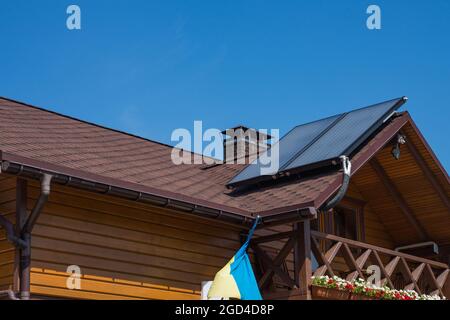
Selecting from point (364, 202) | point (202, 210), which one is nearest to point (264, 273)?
point (202, 210)

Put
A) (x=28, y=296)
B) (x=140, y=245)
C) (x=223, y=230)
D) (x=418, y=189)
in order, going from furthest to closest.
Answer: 1. (x=418, y=189)
2. (x=223, y=230)
3. (x=140, y=245)
4. (x=28, y=296)

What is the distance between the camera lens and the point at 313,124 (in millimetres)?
16781

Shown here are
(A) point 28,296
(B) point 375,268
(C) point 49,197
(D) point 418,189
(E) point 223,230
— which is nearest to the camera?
(A) point 28,296

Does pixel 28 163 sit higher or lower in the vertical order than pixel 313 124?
lower

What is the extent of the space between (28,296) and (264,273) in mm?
4342

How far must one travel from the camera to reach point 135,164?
14305mm

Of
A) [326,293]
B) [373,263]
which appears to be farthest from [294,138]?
[326,293]

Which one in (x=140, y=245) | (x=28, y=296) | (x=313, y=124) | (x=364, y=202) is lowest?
(x=28, y=296)

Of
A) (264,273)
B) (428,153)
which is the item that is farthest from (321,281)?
(428,153)

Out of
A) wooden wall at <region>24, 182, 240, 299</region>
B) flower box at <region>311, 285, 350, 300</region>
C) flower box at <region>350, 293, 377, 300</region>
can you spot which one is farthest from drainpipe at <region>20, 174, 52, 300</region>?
flower box at <region>350, 293, 377, 300</region>

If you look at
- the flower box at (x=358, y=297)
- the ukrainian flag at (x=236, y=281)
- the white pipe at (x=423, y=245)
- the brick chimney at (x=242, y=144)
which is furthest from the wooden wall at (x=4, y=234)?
the white pipe at (x=423, y=245)

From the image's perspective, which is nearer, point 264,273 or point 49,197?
point 49,197

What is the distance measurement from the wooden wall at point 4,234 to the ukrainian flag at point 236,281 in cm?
282

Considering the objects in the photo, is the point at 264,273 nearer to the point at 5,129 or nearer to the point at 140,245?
the point at 140,245
